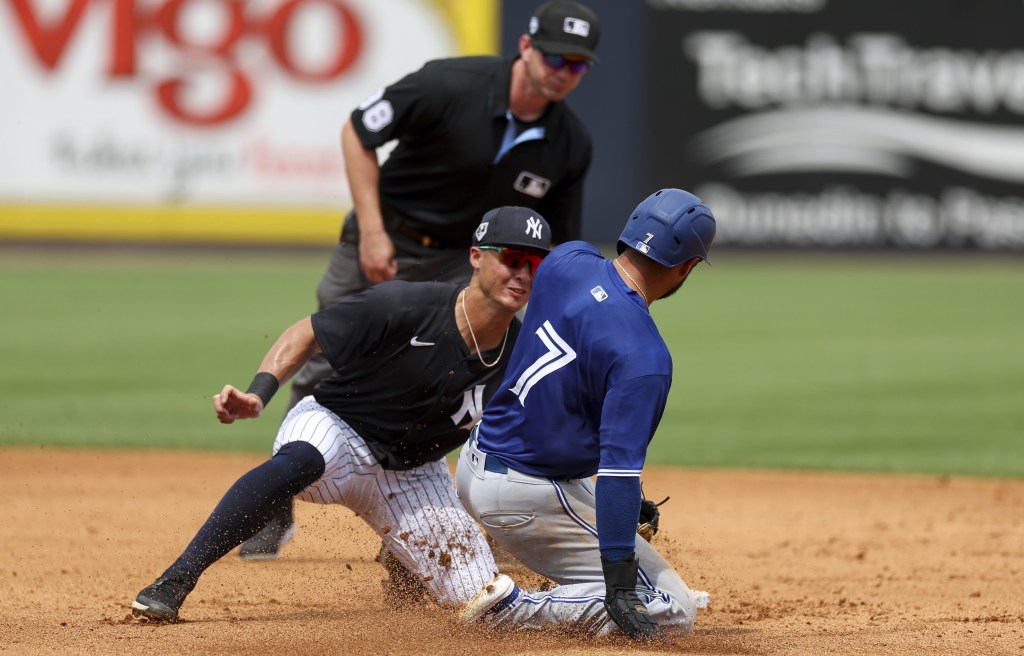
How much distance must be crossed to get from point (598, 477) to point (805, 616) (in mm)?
1501

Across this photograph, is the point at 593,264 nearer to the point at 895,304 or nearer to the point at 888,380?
the point at 888,380

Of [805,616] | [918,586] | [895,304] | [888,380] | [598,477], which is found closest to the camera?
[598,477]

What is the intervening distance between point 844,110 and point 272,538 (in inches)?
663

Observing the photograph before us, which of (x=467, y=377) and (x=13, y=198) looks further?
(x=13, y=198)

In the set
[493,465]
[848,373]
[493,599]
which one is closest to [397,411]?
[493,465]

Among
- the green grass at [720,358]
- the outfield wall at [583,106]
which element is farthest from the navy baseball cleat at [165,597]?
the outfield wall at [583,106]

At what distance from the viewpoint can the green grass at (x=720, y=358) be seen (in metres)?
9.21

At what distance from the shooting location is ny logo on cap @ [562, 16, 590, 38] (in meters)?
6.00

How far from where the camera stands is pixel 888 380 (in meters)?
11.7

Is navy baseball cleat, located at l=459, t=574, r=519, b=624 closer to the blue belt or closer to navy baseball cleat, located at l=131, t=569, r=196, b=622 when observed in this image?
the blue belt

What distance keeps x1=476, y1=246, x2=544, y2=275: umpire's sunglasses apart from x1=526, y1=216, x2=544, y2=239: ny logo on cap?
0.06 m

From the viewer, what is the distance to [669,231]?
429 centimetres

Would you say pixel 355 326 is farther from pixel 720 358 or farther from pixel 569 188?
pixel 720 358

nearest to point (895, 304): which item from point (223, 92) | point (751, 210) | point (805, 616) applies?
point (751, 210)
